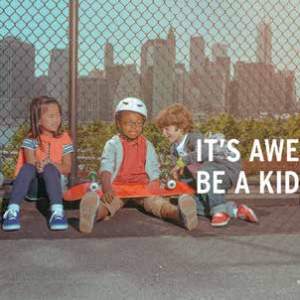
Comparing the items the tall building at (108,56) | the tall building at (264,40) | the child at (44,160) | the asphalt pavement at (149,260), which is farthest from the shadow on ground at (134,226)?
the tall building at (264,40)

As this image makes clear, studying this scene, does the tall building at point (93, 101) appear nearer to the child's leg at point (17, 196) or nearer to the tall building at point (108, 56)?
the tall building at point (108, 56)

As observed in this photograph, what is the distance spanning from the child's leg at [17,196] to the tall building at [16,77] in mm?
859

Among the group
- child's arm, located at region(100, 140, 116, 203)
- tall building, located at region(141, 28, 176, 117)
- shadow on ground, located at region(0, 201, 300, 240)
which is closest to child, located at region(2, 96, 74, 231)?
shadow on ground, located at region(0, 201, 300, 240)

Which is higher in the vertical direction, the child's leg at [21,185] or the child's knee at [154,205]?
the child's leg at [21,185]

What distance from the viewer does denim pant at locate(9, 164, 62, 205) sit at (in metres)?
4.23

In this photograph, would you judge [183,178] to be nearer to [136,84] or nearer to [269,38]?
[136,84]

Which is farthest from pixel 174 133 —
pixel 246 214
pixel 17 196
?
pixel 17 196

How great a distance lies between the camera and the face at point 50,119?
Answer: 449 centimetres

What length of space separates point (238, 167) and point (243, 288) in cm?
176

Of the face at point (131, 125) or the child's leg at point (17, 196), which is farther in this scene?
the face at point (131, 125)

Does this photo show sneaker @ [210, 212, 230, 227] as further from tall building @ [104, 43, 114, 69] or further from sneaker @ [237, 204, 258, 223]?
tall building @ [104, 43, 114, 69]

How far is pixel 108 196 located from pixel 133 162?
0.30 m

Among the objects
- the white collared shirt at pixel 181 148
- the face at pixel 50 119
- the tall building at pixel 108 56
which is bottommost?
the white collared shirt at pixel 181 148

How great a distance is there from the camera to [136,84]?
5223 millimetres
